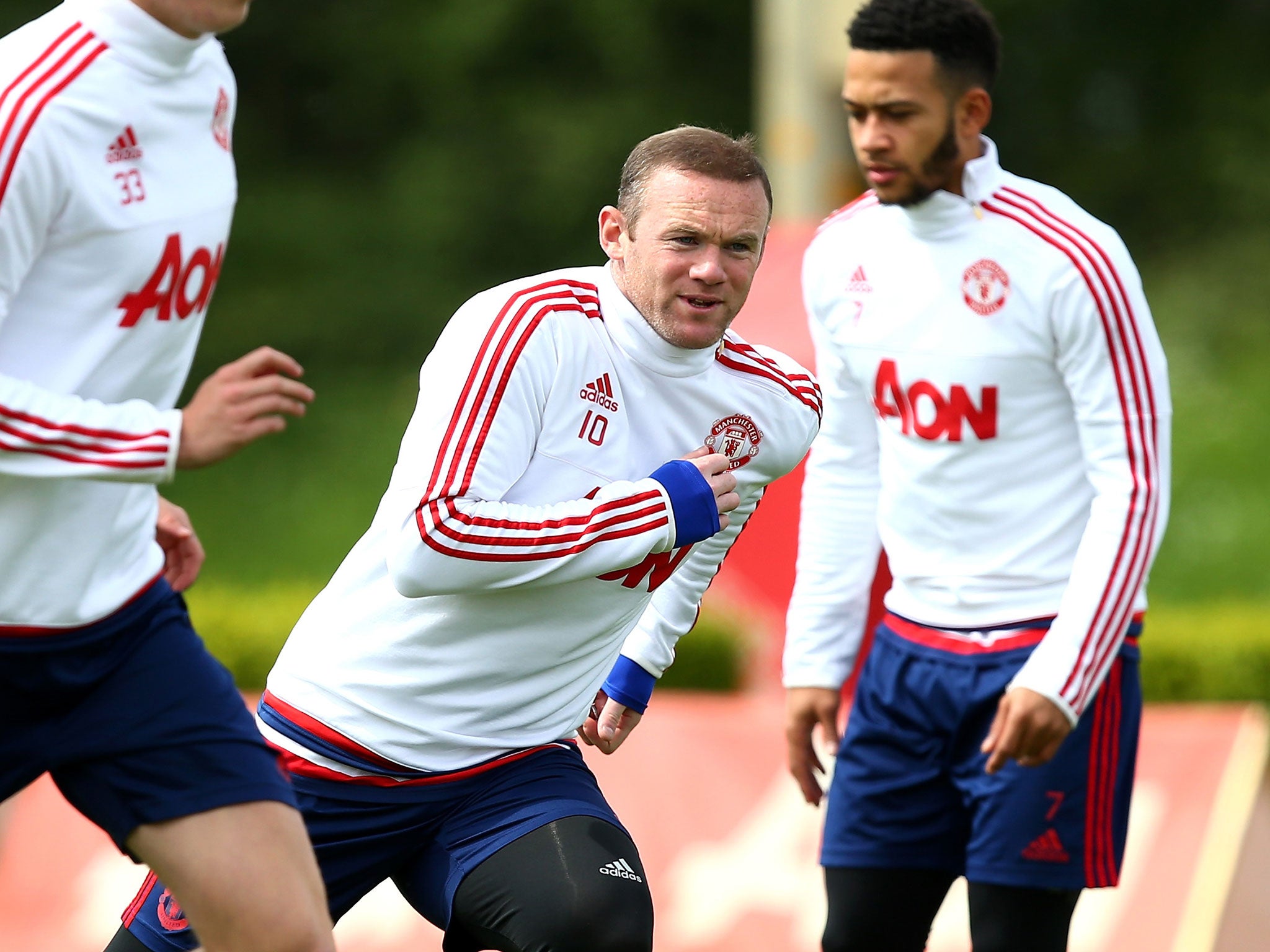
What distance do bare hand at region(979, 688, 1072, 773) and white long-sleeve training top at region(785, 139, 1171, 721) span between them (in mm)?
32

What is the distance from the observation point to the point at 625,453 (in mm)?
3328

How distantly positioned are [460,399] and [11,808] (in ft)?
14.7

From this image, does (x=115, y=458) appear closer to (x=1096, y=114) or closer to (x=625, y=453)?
(x=625, y=453)

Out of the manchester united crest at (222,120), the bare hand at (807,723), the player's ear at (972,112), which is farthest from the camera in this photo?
the bare hand at (807,723)

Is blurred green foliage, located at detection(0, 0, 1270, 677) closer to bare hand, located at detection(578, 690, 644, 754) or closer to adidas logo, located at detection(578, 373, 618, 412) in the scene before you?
bare hand, located at detection(578, 690, 644, 754)

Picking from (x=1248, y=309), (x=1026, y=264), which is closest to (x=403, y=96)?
(x=1248, y=309)

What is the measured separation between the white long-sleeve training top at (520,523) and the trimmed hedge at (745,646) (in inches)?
172

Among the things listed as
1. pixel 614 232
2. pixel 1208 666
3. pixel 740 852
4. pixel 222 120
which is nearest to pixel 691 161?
pixel 614 232

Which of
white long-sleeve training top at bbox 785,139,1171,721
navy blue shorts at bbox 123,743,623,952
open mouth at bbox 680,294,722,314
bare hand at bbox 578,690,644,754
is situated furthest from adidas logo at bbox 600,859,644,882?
open mouth at bbox 680,294,722,314

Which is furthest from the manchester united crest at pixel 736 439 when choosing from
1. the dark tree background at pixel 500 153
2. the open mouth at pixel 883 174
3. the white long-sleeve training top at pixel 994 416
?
the dark tree background at pixel 500 153

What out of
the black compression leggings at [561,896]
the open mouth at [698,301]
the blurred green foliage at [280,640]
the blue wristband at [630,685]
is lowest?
the blurred green foliage at [280,640]

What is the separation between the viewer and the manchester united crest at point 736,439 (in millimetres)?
3439

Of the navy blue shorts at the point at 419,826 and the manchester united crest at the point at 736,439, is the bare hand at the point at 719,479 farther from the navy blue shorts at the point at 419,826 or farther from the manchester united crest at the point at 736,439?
the navy blue shorts at the point at 419,826

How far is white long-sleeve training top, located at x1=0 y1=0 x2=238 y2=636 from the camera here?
2.63 m
